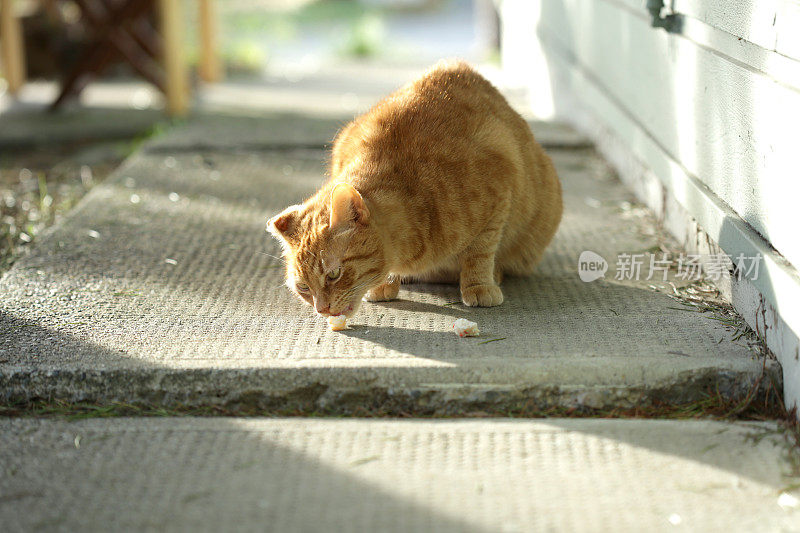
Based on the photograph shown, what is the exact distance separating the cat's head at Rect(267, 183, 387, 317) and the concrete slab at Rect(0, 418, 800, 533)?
46cm

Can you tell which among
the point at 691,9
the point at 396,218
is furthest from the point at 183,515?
the point at 691,9

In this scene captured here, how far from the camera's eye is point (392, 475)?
2273 millimetres

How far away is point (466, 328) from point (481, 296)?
336 millimetres

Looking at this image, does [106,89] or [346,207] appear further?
[106,89]

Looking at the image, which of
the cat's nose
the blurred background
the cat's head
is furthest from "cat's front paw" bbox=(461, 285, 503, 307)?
the blurred background

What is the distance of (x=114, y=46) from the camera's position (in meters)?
7.06

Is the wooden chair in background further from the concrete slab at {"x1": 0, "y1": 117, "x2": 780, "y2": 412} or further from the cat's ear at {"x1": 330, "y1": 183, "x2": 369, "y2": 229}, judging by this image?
the cat's ear at {"x1": 330, "y1": 183, "x2": 369, "y2": 229}

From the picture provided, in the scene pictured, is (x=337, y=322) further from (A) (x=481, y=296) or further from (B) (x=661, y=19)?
(B) (x=661, y=19)

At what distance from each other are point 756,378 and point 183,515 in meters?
1.65

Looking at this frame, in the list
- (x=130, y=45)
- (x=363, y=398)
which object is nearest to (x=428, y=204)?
(x=363, y=398)

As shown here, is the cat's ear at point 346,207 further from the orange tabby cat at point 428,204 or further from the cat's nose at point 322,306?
the cat's nose at point 322,306

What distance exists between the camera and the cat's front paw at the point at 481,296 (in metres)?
3.17

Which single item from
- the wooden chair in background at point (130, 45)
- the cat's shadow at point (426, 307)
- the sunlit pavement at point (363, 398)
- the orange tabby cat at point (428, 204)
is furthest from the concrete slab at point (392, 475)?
the wooden chair in background at point (130, 45)

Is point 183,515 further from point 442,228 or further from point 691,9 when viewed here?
point 691,9
